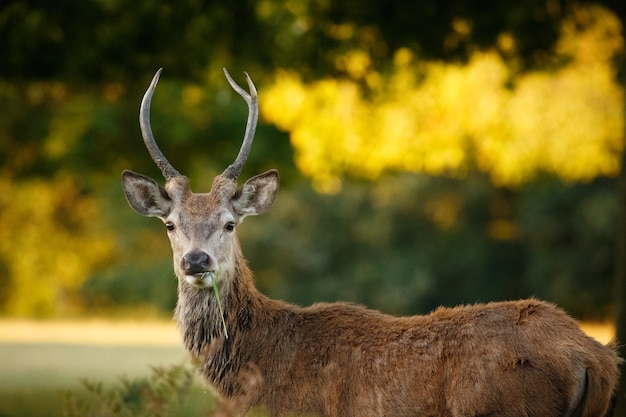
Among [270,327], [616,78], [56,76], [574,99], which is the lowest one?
[270,327]

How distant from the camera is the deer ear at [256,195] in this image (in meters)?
7.34

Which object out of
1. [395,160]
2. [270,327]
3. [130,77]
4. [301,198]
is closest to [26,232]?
[301,198]

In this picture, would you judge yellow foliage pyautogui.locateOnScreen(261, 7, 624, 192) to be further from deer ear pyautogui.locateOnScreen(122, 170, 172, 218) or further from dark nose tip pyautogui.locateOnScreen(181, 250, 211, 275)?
dark nose tip pyautogui.locateOnScreen(181, 250, 211, 275)

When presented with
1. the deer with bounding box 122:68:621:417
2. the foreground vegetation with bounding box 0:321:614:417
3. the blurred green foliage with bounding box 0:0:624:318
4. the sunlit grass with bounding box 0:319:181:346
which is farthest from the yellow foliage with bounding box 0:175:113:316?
the deer with bounding box 122:68:621:417

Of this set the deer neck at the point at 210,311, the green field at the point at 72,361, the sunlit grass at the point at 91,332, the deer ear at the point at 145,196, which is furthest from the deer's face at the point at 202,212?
the sunlit grass at the point at 91,332

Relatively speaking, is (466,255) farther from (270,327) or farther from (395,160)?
(270,327)

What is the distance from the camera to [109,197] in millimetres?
30094

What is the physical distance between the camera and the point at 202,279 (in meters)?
6.75

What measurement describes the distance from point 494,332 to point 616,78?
774 cm

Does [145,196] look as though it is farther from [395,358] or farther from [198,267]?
[395,358]

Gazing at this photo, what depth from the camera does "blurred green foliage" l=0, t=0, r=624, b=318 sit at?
10.9 metres

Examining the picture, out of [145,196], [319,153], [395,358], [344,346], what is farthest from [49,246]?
[395,358]

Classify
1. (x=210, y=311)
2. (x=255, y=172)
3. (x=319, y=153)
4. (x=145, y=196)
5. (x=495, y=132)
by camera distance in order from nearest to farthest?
(x=210, y=311) → (x=145, y=196) → (x=255, y=172) → (x=319, y=153) → (x=495, y=132)

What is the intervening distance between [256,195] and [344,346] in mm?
1418
